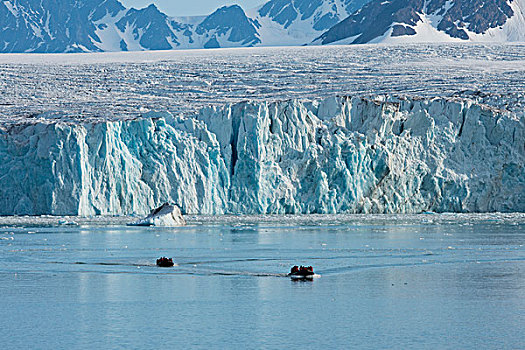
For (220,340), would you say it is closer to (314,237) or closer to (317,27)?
(314,237)

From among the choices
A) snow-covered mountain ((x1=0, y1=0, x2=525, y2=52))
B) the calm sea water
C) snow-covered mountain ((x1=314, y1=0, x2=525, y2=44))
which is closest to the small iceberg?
the calm sea water

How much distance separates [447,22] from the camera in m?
86.4

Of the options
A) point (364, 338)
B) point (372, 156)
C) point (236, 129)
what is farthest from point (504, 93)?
point (364, 338)

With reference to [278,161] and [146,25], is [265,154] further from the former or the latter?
[146,25]

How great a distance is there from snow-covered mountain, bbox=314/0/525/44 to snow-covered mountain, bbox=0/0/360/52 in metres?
61.9

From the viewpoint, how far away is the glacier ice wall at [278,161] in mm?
28781

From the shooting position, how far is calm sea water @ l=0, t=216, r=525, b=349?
9.60 m

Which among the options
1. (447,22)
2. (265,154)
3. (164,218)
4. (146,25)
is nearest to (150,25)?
(146,25)

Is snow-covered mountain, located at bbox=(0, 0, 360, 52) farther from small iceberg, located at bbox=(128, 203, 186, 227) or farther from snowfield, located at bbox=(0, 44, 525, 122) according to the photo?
small iceberg, located at bbox=(128, 203, 186, 227)

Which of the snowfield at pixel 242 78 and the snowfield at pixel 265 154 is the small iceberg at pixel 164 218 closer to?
the snowfield at pixel 265 154

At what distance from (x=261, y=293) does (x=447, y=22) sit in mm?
77886

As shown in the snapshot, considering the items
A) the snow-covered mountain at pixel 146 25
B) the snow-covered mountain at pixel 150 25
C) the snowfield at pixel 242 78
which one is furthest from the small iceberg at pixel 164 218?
the snow-covered mountain at pixel 146 25

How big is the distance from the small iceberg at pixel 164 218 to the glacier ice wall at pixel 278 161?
228 cm

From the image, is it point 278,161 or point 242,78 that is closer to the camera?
point 278,161
